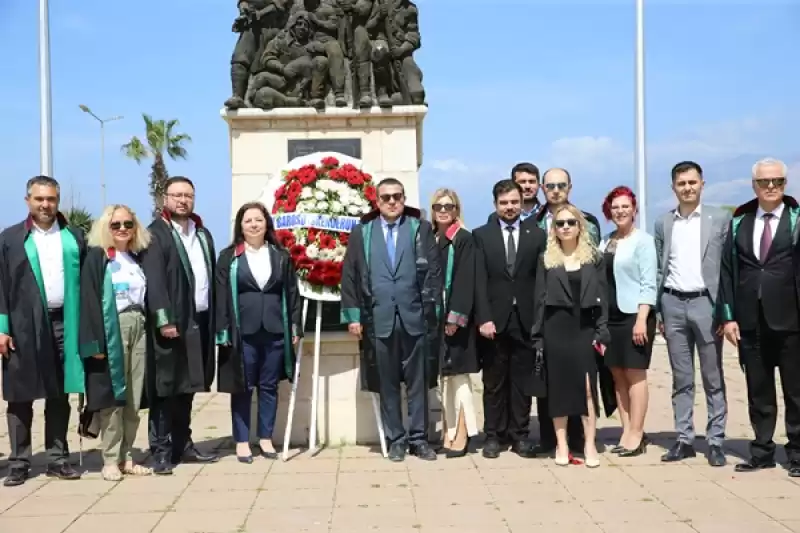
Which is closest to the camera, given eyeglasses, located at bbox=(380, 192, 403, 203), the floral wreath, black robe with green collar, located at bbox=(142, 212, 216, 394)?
black robe with green collar, located at bbox=(142, 212, 216, 394)

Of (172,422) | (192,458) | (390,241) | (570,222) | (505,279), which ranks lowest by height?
(192,458)

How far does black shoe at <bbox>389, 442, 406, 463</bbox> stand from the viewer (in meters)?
6.22

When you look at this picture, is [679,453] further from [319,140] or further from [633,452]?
[319,140]

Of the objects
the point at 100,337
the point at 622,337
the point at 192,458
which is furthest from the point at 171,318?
the point at 622,337

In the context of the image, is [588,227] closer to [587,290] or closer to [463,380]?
[587,290]

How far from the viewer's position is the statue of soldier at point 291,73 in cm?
721

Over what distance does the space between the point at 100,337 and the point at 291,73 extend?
9.10 feet

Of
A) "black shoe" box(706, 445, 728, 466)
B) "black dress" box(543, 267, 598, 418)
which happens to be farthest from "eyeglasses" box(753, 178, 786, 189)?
"black shoe" box(706, 445, 728, 466)

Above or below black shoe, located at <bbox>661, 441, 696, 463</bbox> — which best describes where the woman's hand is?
above

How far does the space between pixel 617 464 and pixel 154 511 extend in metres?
3.06

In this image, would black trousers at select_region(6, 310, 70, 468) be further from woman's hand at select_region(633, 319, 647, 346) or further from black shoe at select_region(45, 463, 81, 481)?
woman's hand at select_region(633, 319, 647, 346)

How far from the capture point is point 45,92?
13.8m

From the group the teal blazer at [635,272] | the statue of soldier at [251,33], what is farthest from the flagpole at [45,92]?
the teal blazer at [635,272]

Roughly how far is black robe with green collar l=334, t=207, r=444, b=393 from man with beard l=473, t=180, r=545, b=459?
0.32 meters
